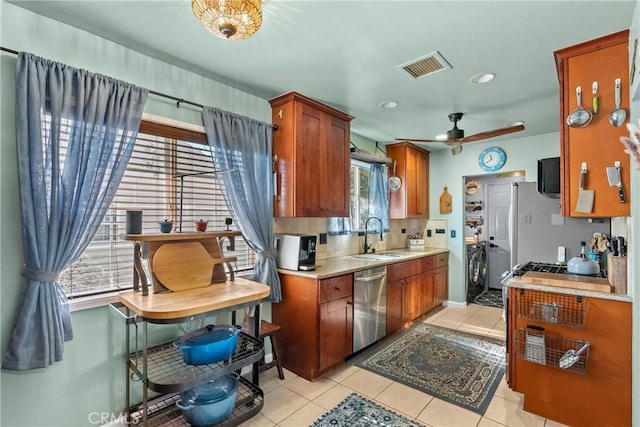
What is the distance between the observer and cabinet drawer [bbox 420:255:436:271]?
4.16 metres

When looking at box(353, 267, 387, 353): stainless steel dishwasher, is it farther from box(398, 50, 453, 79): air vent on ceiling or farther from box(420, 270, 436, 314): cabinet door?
box(398, 50, 453, 79): air vent on ceiling

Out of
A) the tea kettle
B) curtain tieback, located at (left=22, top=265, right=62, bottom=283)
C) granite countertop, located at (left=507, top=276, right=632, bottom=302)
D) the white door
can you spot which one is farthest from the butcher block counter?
the white door

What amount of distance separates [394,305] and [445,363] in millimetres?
800

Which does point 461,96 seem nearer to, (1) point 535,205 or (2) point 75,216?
(1) point 535,205

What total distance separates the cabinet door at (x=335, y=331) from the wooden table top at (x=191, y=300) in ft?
2.56

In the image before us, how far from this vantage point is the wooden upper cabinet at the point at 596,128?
181cm

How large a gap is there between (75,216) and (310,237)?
172 cm

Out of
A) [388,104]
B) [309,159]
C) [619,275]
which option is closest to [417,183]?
[388,104]

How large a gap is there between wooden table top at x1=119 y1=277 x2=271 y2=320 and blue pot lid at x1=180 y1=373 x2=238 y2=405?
0.55 meters

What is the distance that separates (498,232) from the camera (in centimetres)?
596

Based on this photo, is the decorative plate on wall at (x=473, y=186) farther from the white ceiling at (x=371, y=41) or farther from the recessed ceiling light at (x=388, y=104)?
the recessed ceiling light at (x=388, y=104)

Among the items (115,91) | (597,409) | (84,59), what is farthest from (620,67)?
(84,59)

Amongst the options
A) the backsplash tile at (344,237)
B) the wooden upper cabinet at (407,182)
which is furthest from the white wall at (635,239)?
the wooden upper cabinet at (407,182)

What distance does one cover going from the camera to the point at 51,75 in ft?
5.55
